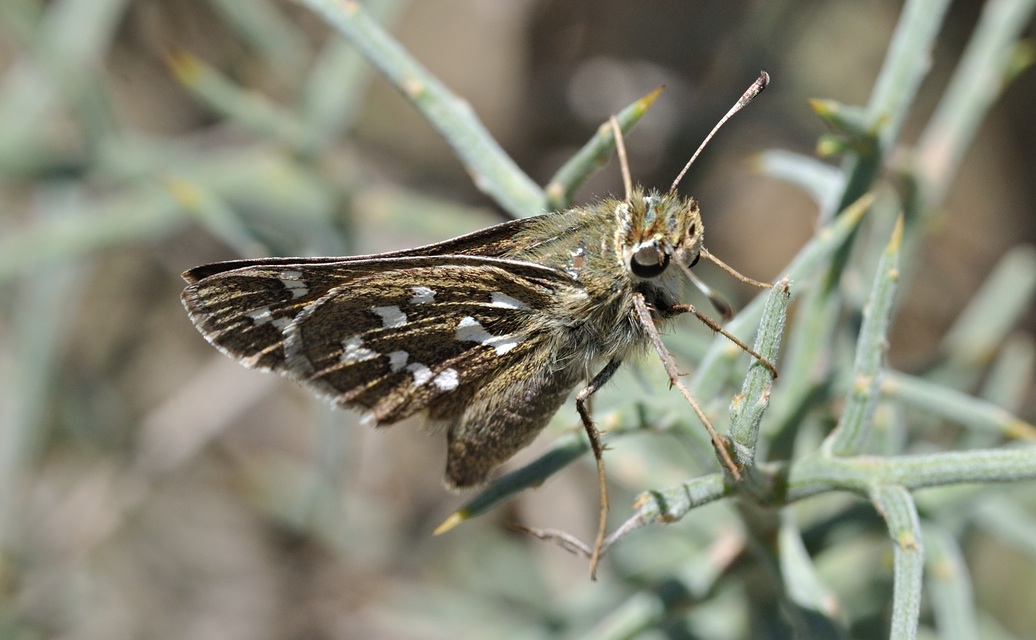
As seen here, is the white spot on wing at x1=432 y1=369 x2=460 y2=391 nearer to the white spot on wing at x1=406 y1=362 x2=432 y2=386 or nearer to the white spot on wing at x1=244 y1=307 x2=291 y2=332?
the white spot on wing at x1=406 y1=362 x2=432 y2=386

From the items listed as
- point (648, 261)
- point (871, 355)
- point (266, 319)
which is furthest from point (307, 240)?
point (871, 355)

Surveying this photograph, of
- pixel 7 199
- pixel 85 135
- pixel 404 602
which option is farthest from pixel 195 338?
pixel 404 602

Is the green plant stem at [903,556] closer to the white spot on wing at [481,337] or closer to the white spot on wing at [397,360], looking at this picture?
the white spot on wing at [481,337]

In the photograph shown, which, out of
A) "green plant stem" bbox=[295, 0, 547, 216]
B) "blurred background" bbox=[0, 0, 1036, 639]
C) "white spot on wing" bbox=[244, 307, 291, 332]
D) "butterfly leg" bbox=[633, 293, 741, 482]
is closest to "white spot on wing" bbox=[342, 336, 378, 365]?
"white spot on wing" bbox=[244, 307, 291, 332]

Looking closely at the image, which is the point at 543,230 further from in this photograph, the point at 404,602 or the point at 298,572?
the point at 298,572

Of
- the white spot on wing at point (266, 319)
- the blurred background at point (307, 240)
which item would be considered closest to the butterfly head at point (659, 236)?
the white spot on wing at point (266, 319)

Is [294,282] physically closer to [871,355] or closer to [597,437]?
[597,437]
